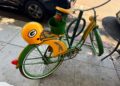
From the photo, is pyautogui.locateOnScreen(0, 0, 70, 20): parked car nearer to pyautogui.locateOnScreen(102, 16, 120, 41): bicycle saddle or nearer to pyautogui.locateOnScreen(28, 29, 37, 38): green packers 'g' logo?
pyautogui.locateOnScreen(102, 16, 120, 41): bicycle saddle

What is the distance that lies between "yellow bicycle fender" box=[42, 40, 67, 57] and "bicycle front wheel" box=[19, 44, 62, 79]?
0.47 feet

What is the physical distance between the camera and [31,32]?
2.92 metres

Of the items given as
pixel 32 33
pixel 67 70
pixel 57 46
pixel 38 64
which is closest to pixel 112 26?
pixel 67 70

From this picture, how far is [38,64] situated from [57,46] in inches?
26.5

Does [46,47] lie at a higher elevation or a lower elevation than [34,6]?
higher

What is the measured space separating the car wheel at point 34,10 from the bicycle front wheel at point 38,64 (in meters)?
2.57

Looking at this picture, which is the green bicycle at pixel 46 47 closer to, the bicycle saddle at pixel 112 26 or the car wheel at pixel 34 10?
the car wheel at pixel 34 10

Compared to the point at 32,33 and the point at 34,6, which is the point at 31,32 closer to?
the point at 32,33

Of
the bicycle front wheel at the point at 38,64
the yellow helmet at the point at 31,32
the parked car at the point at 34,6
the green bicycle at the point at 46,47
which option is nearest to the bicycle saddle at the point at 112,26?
the parked car at the point at 34,6

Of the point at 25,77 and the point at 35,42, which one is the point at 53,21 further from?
the point at 25,77

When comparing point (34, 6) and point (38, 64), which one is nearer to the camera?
point (38, 64)

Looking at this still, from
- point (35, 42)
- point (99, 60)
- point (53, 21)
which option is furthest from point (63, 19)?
point (99, 60)

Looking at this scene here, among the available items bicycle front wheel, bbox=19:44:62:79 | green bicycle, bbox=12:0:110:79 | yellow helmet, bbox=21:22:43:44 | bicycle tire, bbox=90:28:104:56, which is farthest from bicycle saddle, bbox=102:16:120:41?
yellow helmet, bbox=21:22:43:44

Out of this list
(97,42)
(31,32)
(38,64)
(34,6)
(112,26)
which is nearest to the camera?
(31,32)
